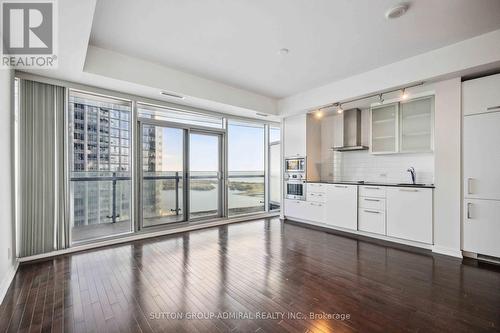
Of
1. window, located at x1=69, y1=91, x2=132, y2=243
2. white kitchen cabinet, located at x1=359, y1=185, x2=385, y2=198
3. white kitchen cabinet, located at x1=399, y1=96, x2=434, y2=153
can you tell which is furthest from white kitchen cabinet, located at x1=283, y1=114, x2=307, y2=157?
window, located at x1=69, y1=91, x2=132, y2=243

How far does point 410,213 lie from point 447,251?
2.16 ft

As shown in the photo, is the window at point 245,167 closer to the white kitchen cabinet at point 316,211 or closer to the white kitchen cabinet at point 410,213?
the white kitchen cabinet at point 316,211

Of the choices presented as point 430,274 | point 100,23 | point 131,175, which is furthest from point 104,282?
point 430,274

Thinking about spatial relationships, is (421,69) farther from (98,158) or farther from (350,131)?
(98,158)

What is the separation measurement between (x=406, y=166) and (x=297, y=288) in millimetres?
3336

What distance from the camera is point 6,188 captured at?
2.60 m

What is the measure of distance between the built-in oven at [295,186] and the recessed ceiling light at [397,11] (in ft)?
11.2

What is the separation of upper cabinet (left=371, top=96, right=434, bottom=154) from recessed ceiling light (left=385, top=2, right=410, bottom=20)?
80.1 inches

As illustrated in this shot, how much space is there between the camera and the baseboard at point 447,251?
3.25 metres

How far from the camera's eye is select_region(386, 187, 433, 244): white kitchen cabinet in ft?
11.6

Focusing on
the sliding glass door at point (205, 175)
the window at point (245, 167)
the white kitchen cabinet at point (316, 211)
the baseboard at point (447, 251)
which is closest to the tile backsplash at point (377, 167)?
the white kitchen cabinet at point (316, 211)

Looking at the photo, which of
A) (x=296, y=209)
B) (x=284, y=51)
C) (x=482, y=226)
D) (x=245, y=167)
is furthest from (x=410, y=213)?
(x=245, y=167)

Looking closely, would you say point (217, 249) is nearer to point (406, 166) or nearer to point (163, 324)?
point (163, 324)

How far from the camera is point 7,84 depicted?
2.62 metres
